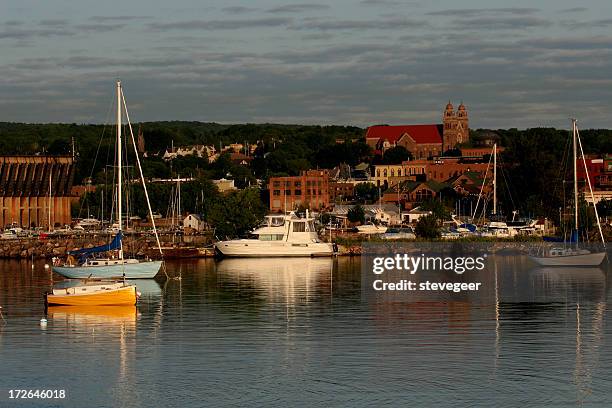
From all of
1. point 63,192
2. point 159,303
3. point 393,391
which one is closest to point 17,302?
point 159,303

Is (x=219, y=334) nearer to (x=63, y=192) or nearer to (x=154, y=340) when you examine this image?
(x=154, y=340)

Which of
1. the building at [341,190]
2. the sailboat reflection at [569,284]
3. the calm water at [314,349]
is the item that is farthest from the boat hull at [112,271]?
the building at [341,190]

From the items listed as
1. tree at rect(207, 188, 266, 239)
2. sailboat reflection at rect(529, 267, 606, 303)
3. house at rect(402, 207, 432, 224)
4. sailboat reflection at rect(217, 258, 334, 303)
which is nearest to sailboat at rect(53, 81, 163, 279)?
sailboat reflection at rect(217, 258, 334, 303)

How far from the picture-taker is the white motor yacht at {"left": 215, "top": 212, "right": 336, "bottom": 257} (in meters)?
91.5

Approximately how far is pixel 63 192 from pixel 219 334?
88167 mm

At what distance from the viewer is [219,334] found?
141 ft

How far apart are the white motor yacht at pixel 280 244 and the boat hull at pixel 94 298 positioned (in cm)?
4051

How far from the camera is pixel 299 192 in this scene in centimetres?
15475

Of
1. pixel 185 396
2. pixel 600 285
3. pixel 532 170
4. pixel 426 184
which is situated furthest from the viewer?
pixel 426 184

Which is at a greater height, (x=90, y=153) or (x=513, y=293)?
(x=90, y=153)

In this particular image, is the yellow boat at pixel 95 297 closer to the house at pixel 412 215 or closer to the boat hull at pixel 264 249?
the boat hull at pixel 264 249

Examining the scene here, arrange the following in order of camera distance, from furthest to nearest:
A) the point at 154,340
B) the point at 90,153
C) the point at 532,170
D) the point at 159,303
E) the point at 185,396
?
the point at 90,153
the point at 532,170
the point at 159,303
the point at 154,340
the point at 185,396

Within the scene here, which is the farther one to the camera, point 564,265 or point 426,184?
point 426,184

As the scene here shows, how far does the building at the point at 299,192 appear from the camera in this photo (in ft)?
500
